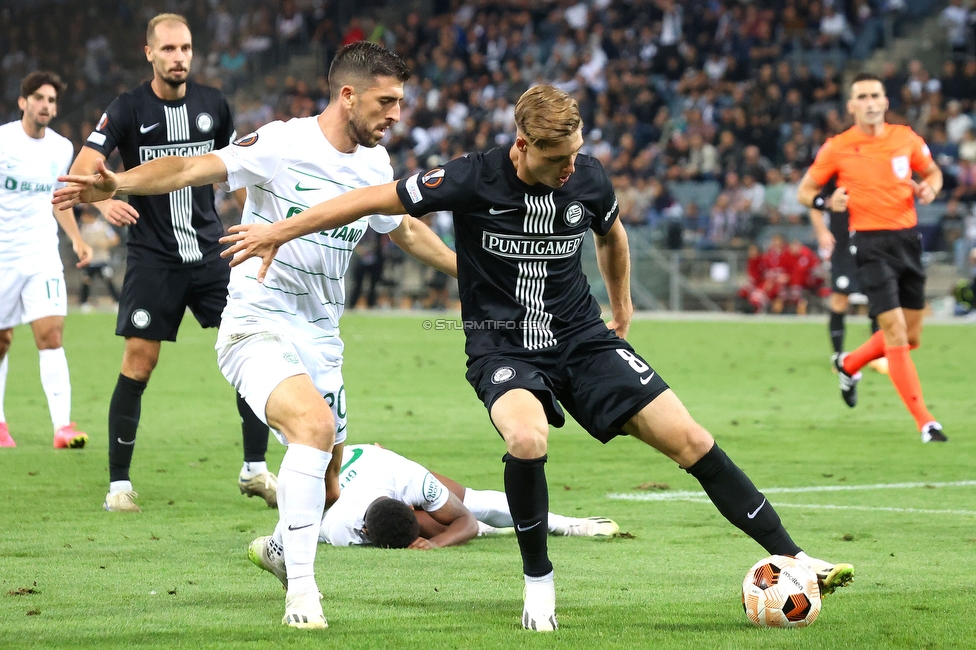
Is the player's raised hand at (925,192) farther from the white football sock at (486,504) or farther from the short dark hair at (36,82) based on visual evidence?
the short dark hair at (36,82)

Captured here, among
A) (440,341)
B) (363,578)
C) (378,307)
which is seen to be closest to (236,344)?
(363,578)

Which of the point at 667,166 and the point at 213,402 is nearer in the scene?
the point at 213,402

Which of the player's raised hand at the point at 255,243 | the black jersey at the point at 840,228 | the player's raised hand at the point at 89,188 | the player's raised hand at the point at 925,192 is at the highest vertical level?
the player's raised hand at the point at 89,188

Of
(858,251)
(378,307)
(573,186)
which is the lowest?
(378,307)

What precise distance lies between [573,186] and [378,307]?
22935 millimetres

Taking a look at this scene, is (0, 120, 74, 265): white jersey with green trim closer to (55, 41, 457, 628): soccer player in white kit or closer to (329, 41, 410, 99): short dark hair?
(55, 41, 457, 628): soccer player in white kit

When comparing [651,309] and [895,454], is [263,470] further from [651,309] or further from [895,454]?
[651,309]

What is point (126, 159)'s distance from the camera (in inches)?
310

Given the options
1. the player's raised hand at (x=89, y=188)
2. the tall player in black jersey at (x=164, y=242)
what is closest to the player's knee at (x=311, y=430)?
the player's raised hand at (x=89, y=188)

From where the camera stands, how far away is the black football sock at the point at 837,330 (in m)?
14.5

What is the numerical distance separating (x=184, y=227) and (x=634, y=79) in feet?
76.3

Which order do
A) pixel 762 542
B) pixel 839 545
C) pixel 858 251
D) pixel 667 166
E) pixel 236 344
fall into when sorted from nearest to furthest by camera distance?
pixel 762 542 → pixel 236 344 → pixel 839 545 → pixel 858 251 → pixel 667 166

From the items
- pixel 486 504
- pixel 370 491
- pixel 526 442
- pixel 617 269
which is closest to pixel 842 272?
pixel 486 504

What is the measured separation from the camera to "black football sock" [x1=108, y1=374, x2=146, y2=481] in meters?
7.64
